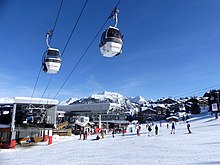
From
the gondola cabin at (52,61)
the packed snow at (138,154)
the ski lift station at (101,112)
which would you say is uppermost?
the gondola cabin at (52,61)

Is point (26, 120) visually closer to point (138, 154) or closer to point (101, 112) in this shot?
point (138, 154)

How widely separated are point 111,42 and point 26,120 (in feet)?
98.9

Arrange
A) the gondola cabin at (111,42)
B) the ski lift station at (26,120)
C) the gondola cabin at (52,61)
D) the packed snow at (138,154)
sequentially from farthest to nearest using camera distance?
1. the ski lift station at (26,120)
2. the gondola cabin at (52,61)
3. the packed snow at (138,154)
4. the gondola cabin at (111,42)

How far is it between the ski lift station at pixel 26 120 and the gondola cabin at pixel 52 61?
62.0 feet

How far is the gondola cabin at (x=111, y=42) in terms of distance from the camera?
8.23 metres

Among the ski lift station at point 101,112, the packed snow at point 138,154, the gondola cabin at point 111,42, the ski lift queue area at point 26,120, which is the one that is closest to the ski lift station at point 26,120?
the ski lift queue area at point 26,120

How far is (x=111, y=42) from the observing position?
8.21 m

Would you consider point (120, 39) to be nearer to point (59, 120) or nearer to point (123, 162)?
point (123, 162)

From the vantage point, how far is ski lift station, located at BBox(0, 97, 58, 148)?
27045 mm

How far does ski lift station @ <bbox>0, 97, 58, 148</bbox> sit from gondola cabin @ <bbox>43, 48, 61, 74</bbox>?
62.0ft

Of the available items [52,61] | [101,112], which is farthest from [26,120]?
[101,112]

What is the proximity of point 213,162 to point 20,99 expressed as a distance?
26603 mm

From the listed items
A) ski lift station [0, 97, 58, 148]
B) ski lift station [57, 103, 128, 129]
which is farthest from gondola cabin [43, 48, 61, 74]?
ski lift station [57, 103, 128, 129]

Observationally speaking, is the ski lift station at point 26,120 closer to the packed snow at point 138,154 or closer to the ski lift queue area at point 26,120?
Result: the ski lift queue area at point 26,120
